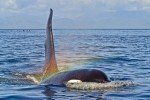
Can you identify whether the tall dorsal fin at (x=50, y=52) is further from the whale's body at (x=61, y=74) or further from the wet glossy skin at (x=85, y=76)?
the wet glossy skin at (x=85, y=76)

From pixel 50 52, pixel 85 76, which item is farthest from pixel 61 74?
pixel 50 52

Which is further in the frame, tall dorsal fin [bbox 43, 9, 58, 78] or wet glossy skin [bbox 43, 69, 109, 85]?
tall dorsal fin [bbox 43, 9, 58, 78]

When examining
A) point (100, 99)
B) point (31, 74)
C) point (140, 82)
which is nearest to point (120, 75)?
point (140, 82)

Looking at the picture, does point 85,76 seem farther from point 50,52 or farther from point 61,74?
point 50,52

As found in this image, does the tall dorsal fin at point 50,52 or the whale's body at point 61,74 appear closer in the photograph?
the whale's body at point 61,74

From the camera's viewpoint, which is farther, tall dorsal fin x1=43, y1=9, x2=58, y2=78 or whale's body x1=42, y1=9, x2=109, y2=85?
tall dorsal fin x1=43, y1=9, x2=58, y2=78

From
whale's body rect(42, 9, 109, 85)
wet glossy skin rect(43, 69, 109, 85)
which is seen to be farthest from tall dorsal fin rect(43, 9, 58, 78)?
wet glossy skin rect(43, 69, 109, 85)

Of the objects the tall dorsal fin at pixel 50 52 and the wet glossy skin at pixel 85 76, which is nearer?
the wet glossy skin at pixel 85 76

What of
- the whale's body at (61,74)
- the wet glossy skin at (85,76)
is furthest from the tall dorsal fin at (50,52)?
the wet glossy skin at (85,76)

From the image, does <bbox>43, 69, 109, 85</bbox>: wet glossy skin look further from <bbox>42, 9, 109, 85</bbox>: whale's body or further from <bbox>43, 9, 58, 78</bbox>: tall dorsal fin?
<bbox>43, 9, 58, 78</bbox>: tall dorsal fin

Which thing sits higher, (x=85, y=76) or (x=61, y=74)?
(x=85, y=76)

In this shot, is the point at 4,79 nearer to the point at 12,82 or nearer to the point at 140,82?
the point at 12,82

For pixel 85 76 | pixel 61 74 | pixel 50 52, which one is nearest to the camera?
pixel 85 76

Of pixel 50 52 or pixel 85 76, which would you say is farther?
pixel 50 52
